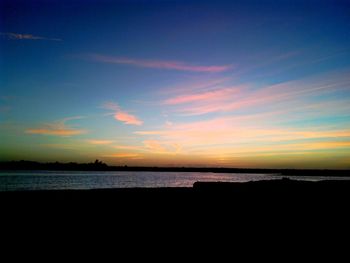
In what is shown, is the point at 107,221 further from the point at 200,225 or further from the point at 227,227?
the point at 227,227

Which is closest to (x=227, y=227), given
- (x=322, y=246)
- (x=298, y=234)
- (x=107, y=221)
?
(x=298, y=234)

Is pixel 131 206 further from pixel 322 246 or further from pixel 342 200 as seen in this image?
pixel 342 200

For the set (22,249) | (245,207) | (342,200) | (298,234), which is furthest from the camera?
(342,200)

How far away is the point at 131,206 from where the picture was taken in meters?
14.2

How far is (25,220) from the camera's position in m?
10.8

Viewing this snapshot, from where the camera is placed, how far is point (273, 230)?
9.71m

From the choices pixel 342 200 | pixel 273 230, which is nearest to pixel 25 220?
pixel 273 230

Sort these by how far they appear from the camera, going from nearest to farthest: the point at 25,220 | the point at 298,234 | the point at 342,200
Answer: the point at 298,234, the point at 25,220, the point at 342,200

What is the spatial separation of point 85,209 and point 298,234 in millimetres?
9452

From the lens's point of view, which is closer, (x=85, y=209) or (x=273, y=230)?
(x=273, y=230)

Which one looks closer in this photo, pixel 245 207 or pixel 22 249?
pixel 22 249

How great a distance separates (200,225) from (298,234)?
3.41m

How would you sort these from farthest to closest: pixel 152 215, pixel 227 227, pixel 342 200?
pixel 342 200 < pixel 152 215 < pixel 227 227

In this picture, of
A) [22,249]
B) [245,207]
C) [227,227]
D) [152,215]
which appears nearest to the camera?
[22,249]
